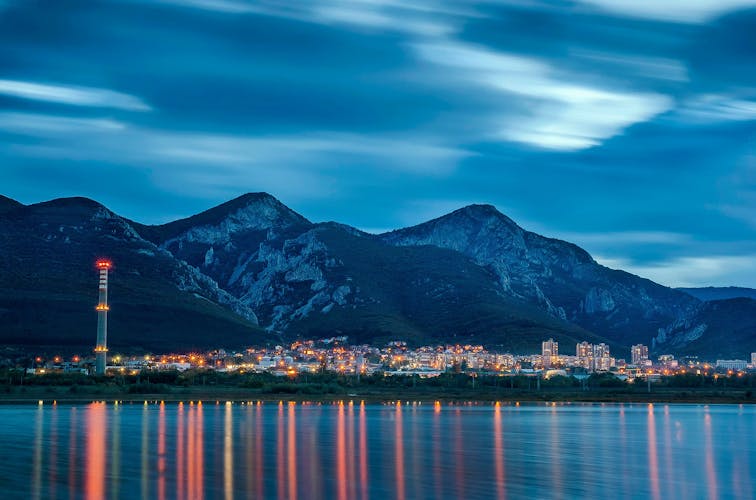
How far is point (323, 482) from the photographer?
42312 millimetres

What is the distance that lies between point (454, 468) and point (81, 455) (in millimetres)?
19745

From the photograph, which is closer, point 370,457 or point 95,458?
point 95,458

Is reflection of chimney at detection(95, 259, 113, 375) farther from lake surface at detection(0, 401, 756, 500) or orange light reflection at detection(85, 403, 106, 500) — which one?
orange light reflection at detection(85, 403, 106, 500)

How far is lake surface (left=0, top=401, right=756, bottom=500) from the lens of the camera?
132 ft

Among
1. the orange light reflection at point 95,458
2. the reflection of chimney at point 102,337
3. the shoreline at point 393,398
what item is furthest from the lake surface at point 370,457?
the reflection of chimney at point 102,337

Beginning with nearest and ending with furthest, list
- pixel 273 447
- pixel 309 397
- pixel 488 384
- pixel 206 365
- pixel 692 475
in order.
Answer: pixel 692 475 < pixel 273 447 < pixel 309 397 < pixel 488 384 < pixel 206 365

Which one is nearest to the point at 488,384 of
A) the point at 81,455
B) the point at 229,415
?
the point at 229,415

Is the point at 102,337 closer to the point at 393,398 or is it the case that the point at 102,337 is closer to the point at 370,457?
the point at 393,398

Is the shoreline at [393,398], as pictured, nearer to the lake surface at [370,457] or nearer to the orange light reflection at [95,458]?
the lake surface at [370,457]

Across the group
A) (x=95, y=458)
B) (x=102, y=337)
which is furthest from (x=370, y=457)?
(x=102, y=337)

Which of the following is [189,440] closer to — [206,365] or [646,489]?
[646,489]

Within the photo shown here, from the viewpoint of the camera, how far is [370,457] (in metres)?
52.7

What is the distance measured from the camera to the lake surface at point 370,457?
132ft

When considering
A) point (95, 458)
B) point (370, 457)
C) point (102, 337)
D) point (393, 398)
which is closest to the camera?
point (95, 458)
